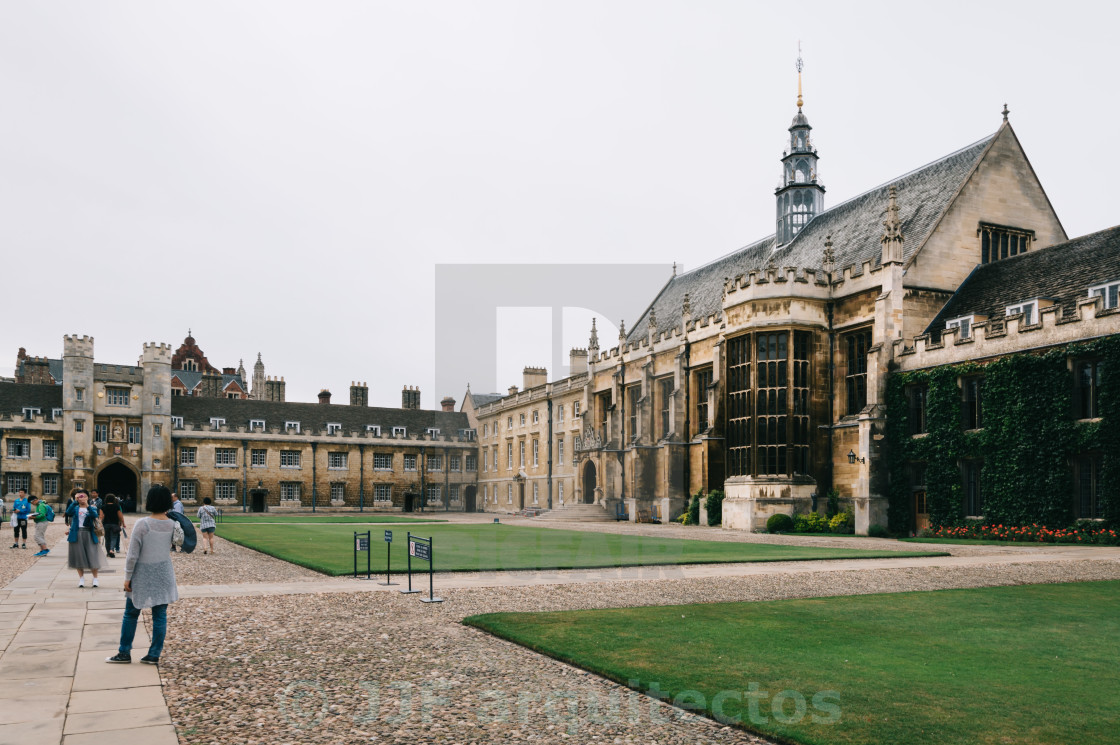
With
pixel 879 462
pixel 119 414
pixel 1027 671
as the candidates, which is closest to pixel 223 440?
pixel 119 414

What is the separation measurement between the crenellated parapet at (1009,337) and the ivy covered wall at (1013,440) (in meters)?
0.34

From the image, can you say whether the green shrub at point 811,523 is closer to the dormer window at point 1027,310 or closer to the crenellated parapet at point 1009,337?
the crenellated parapet at point 1009,337

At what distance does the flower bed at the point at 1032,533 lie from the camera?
24297 mm

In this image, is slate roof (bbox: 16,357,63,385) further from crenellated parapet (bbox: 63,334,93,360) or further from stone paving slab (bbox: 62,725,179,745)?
stone paving slab (bbox: 62,725,179,745)

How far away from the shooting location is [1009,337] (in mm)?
27688

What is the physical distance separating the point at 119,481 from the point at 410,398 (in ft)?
92.0

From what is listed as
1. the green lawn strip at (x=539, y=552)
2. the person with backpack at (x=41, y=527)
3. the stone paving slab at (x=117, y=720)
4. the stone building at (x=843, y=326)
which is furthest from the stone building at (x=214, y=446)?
the stone paving slab at (x=117, y=720)

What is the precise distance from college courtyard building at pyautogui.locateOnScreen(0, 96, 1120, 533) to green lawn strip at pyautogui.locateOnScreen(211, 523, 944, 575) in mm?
8007

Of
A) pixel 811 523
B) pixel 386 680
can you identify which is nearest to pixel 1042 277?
pixel 811 523

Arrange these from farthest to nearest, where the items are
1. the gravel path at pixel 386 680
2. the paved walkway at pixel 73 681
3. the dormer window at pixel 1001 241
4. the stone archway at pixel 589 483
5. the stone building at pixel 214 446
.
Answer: the stone building at pixel 214 446, the stone archway at pixel 589 483, the dormer window at pixel 1001 241, the gravel path at pixel 386 680, the paved walkway at pixel 73 681

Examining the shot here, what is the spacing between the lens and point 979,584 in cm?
1524

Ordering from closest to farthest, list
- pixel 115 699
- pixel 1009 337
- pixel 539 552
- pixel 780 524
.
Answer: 1. pixel 115 699
2. pixel 539 552
3. pixel 1009 337
4. pixel 780 524

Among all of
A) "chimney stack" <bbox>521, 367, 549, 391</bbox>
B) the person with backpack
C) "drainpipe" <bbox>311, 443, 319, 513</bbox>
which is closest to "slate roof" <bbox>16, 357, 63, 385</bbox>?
"drainpipe" <bbox>311, 443, 319, 513</bbox>

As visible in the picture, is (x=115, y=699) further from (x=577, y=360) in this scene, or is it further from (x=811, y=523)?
(x=577, y=360)
